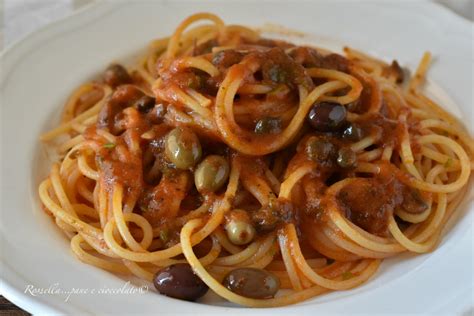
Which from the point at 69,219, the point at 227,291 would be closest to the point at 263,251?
the point at 227,291

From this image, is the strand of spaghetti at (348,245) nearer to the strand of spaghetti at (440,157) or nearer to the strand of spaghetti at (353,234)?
the strand of spaghetti at (353,234)

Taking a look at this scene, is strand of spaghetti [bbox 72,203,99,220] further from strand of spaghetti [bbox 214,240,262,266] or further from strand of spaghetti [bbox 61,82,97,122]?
strand of spaghetti [bbox 61,82,97,122]

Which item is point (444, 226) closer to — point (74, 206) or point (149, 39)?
point (74, 206)

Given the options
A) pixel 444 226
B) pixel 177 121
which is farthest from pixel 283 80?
pixel 444 226

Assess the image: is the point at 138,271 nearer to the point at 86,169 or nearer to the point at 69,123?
the point at 86,169

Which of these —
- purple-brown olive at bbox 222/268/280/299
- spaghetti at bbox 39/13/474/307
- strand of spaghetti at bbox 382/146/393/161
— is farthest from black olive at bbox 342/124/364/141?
purple-brown olive at bbox 222/268/280/299

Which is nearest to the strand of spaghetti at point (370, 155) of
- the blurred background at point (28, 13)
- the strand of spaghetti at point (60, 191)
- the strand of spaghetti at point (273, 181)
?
the strand of spaghetti at point (273, 181)

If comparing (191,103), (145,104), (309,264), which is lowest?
(309,264)
